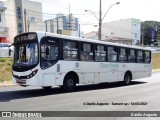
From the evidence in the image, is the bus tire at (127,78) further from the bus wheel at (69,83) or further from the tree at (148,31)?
the tree at (148,31)

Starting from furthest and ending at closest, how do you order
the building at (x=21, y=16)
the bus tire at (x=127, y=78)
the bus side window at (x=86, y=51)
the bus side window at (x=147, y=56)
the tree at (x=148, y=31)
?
1. the tree at (x=148, y=31)
2. the building at (x=21, y=16)
3. the bus side window at (x=147, y=56)
4. the bus tire at (x=127, y=78)
5. the bus side window at (x=86, y=51)

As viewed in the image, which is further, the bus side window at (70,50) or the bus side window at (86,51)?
the bus side window at (86,51)

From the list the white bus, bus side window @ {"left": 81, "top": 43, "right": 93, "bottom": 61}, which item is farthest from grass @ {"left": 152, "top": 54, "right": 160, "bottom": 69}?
bus side window @ {"left": 81, "top": 43, "right": 93, "bottom": 61}

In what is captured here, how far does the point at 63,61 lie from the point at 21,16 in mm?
54469

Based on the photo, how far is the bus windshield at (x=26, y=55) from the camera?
13.7 metres

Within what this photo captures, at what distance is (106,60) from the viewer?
18531 millimetres

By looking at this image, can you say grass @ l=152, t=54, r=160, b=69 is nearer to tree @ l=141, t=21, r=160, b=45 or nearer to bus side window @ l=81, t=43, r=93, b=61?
bus side window @ l=81, t=43, r=93, b=61

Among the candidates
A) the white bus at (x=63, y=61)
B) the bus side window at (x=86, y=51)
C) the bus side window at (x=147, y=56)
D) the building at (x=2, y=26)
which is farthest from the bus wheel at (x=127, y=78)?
the building at (x=2, y=26)

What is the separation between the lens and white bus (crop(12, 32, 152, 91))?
13.7 meters

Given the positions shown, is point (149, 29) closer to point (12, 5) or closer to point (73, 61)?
point (12, 5)

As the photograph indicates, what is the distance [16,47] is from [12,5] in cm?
5467

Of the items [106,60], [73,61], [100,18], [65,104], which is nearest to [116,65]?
[106,60]

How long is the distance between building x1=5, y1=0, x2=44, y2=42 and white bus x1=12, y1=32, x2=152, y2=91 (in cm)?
4622

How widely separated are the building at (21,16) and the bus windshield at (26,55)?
4921cm
